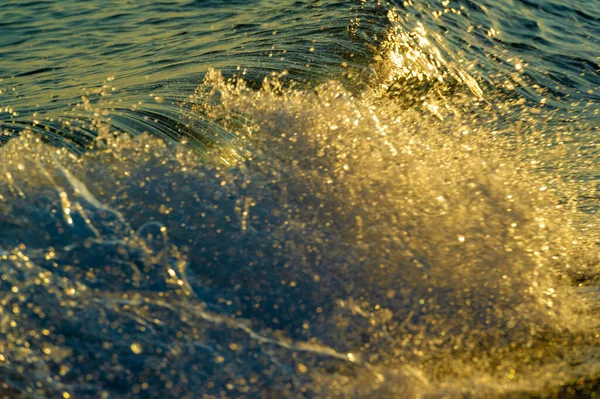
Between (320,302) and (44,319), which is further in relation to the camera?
(320,302)

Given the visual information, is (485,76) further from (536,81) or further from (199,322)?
(199,322)

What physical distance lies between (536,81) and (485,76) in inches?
20.8

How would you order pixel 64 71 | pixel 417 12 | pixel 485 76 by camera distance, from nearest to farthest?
pixel 64 71
pixel 485 76
pixel 417 12

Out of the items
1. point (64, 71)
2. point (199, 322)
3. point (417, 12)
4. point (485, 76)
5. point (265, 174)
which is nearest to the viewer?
point (199, 322)

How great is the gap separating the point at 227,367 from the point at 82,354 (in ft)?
1.81

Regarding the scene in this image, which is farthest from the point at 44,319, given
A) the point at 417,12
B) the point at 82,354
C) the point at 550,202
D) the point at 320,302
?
the point at 417,12

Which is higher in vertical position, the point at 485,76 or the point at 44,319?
the point at 485,76

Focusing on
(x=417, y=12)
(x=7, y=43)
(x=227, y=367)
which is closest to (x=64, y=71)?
(x=7, y=43)

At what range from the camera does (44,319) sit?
3.14m

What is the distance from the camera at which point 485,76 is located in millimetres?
8078

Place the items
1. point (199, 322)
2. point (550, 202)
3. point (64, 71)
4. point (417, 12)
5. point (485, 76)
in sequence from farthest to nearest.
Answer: point (417, 12), point (485, 76), point (64, 71), point (550, 202), point (199, 322)

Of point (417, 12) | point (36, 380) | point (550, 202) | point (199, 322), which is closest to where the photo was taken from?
point (36, 380)

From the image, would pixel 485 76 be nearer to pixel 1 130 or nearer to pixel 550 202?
pixel 550 202

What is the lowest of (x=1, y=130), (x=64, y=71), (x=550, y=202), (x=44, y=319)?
(x=550, y=202)
